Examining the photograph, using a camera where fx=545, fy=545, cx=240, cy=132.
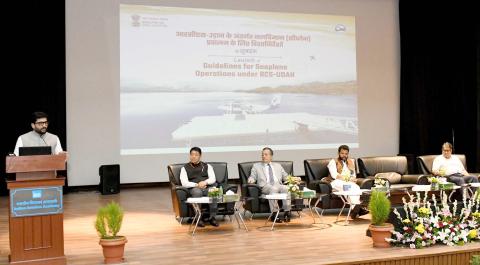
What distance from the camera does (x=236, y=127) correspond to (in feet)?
35.6

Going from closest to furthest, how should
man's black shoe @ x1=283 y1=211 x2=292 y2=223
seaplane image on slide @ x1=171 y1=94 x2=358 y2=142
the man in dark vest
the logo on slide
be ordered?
the man in dark vest → man's black shoe @ x1=283 y1=211 x2=292 y2=223 → the logo on slide → seaplane image on slide @ x1=171 y1=94 x2=358 y2=142

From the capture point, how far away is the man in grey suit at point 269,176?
7062 mm

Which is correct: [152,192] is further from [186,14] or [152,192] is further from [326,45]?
[326,45]

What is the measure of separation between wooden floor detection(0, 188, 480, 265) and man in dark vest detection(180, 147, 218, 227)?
471 mm

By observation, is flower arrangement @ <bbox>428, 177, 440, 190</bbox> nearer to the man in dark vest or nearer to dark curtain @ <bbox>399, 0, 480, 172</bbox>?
A: the man in dark vest

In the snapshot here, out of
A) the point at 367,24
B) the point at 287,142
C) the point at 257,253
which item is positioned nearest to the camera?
the point at 257,253

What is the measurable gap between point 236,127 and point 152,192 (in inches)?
82.2

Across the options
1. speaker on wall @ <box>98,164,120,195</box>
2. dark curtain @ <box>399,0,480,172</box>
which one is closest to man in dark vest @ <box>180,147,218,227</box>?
speaker on wall @ <box>98,164,120,195</box>

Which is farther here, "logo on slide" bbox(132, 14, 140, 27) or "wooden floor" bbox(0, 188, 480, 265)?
"logo on slide" bbox(132, 14, 140, 27)

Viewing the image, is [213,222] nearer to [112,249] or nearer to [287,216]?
[287,216]

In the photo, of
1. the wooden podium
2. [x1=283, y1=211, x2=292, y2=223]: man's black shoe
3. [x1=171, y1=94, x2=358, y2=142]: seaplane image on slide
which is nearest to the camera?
the wooden podium

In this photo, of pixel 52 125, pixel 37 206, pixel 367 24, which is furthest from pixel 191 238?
pixel 367 24

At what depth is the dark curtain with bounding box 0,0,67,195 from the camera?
9.63m

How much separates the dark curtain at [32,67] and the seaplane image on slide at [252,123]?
229 cm
